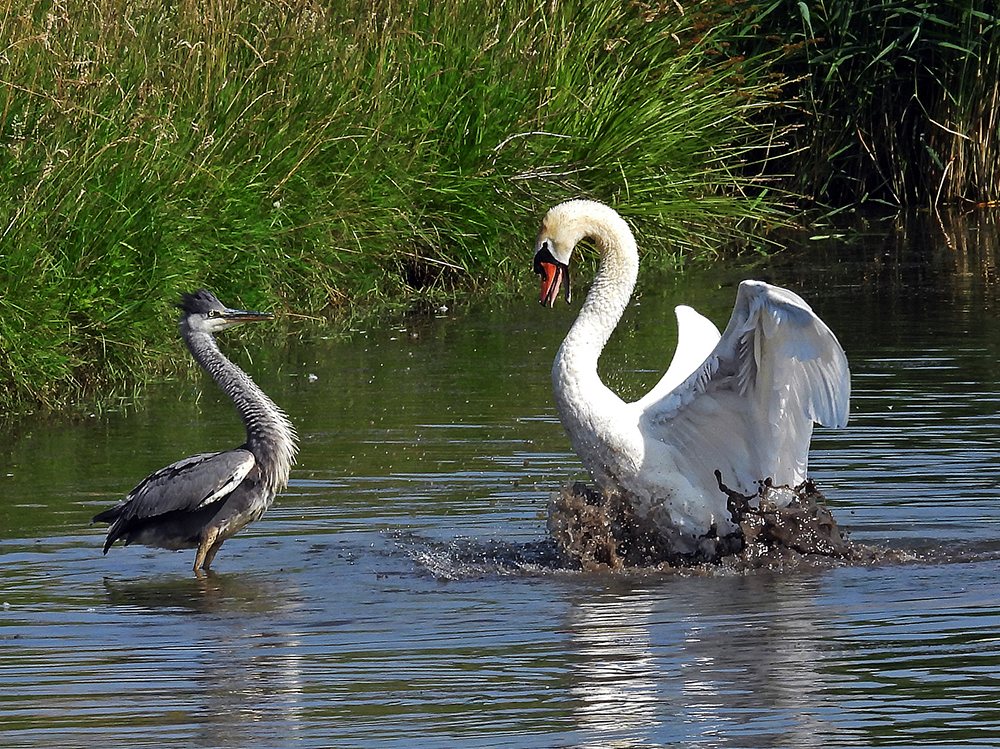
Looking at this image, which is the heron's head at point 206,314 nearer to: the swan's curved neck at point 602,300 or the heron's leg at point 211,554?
the heron's leg at point 211,554

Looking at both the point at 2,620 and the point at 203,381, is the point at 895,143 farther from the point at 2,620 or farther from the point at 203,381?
the point at 2,620

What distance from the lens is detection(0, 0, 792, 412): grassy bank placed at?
363 inches

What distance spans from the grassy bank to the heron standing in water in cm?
204

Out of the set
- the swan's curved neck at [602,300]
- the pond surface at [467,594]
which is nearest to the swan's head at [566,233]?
the swan's curved neck at [602,300]

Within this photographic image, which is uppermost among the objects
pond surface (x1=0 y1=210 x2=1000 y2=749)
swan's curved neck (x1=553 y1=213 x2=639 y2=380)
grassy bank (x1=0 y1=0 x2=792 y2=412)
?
grassy bank (x1=0 y1=0 x2=792 y2=412)

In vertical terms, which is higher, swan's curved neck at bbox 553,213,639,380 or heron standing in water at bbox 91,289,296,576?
swan's curved neck at bbox 553,213,639,380

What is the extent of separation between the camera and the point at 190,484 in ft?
22.4

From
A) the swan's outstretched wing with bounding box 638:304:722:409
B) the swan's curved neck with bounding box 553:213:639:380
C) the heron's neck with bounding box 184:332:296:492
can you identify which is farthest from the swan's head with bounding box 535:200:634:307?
the heron's neck with bounding box 184:332:296:492

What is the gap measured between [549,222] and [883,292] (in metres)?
6.01

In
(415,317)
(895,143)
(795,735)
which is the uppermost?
(895,143)

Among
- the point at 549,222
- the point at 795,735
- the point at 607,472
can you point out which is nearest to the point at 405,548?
the point at 607,472

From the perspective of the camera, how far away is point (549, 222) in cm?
683

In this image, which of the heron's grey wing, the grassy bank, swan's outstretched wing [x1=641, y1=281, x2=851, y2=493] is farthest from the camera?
the grassy bank

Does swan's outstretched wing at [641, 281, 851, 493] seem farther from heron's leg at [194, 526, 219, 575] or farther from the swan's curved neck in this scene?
heron's leg at [194, 526, 219, 575]
